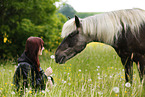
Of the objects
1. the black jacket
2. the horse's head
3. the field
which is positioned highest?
the horse's head

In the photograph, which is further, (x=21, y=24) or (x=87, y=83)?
(x=21, y=24)

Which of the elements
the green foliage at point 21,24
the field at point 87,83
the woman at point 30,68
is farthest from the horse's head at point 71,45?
the green foliage at point 21,24

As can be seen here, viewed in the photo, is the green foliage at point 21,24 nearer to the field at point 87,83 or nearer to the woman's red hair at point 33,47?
the field at point 87,83

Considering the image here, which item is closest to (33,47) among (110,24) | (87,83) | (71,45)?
(71,45)

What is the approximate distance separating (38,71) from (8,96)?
0.71m

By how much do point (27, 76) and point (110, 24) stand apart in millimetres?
1963

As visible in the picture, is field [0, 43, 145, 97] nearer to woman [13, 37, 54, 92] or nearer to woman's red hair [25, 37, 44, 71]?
woman [13, 37, 54, 92]

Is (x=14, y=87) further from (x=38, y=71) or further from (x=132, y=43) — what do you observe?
(x=132, y=43)

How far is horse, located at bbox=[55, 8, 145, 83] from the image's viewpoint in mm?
3244

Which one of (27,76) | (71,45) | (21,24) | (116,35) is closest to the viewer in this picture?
(27,76)

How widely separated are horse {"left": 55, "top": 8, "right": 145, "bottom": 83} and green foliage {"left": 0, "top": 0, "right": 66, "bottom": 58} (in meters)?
4.62

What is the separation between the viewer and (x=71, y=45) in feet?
11.9

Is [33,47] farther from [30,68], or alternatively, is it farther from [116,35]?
[116,35]

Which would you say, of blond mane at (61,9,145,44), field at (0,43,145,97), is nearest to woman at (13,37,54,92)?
field at (0,43,145,97)
